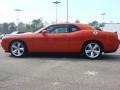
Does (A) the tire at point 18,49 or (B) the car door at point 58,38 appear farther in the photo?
(A) the tire at point 18,49

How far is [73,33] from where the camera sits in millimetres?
11523

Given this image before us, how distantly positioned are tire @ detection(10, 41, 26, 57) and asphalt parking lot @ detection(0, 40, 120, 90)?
78 cm

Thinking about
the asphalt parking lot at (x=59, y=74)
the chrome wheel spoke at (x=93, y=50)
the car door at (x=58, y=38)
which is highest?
the car door at (x=58, y=38)

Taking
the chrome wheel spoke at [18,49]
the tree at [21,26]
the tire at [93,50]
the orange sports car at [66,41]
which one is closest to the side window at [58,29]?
the orange sports car at [66,41]

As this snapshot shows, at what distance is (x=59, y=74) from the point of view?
814 centimetres

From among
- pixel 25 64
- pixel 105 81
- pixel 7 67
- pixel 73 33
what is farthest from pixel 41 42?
pixel 105 81

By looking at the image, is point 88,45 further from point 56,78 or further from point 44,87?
point 44,87

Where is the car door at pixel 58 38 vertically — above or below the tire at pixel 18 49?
above

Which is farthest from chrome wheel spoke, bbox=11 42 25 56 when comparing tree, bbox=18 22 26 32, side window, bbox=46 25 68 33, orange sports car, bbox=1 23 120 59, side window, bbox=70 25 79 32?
tree, bbox=18 22 26 32

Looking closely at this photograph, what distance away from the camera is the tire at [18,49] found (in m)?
12.0

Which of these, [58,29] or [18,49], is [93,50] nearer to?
[58,29]

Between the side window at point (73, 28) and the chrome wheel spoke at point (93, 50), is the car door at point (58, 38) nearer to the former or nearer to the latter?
the side window at point (73, 28)

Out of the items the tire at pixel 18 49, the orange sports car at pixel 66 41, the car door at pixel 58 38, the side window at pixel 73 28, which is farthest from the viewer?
the tire at pixel 18 49

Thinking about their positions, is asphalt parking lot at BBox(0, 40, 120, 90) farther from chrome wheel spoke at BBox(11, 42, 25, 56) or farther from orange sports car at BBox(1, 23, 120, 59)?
chrome wheel spoke at BBox(11, 42, 25, 56)
